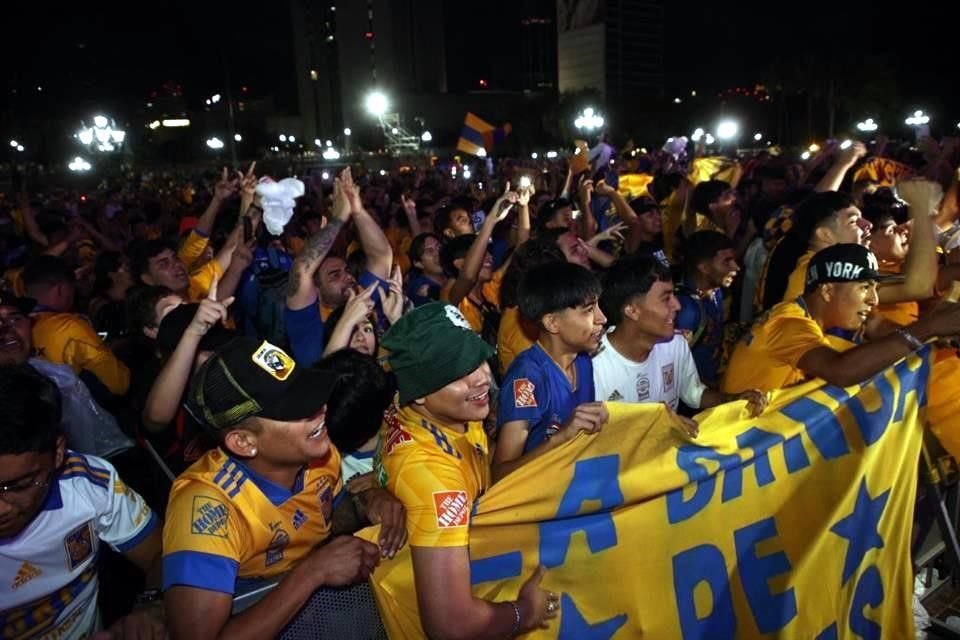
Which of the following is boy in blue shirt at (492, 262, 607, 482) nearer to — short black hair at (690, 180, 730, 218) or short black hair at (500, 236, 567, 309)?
short black hair at (500, 236, 567, 309)

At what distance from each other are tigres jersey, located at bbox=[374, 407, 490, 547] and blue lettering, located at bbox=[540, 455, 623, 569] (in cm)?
31

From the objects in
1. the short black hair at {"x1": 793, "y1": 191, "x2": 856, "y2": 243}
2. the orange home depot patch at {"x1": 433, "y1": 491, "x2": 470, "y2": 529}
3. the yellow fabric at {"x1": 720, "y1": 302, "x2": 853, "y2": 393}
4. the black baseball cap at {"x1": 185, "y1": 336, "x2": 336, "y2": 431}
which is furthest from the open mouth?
the short black hair at {"x1": 793, "y1": 191, "x2": 856, "y2": 243}

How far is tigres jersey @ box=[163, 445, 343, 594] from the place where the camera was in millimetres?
2129

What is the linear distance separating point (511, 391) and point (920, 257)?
2750mm

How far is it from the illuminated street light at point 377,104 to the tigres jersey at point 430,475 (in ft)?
Answer: 273

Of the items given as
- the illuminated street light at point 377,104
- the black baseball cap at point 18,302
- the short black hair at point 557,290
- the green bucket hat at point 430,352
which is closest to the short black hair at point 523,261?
the short black hair at point 557,290

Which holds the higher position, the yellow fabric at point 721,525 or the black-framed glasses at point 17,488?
the black-framed glasses at point 17,488

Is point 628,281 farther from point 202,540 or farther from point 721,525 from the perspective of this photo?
point 202,540

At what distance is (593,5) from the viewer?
97.8 meters

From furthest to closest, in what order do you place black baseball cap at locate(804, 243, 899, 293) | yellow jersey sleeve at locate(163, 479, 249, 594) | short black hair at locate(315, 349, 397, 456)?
1. black baseball cap at locate(804, 243, 899, 293)
2. short black hair at locate(315, 349, 397, 456)
3. yellow jersey sleeve at locate(163, 479, 249, 594)

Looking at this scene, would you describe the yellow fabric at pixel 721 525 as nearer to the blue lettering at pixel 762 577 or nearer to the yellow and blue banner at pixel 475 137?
the blue lettering at pixel 762 577

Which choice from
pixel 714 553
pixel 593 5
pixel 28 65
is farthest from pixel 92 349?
pixel 593 5

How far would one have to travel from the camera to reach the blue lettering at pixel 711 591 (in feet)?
8.66

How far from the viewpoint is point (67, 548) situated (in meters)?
2.46
